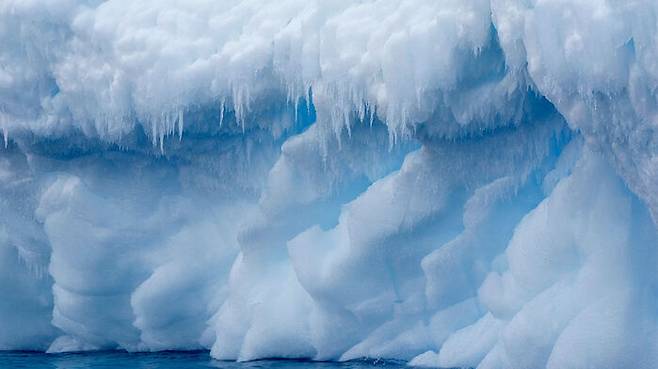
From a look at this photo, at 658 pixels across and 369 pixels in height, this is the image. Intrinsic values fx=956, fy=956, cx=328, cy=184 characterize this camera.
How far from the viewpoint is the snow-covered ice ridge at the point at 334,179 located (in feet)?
21.9

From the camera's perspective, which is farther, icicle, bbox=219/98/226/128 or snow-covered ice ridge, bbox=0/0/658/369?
icicle, bbox=219/98/226/128

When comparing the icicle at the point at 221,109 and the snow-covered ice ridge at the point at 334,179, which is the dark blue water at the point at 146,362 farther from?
the icicle at the point at 221,109

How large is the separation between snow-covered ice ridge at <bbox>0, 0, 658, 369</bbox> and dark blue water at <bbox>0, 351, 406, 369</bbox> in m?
Answer: 0.22

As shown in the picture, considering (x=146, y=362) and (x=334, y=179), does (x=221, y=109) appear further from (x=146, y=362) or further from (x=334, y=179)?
(x=146, y=362)

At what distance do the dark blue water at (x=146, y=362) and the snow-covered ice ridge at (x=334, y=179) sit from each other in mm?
→ 217

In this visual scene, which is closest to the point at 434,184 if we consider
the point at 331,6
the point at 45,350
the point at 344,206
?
the point at 344,206

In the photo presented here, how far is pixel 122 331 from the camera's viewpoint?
34.5ft

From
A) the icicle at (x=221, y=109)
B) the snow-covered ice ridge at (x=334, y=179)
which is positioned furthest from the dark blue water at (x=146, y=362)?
the icicle at (x=221, y=109)

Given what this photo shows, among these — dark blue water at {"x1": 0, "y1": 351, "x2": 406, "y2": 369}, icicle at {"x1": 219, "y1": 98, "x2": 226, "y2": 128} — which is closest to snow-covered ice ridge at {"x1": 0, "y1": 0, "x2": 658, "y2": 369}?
icicle at {"x1": 219, "y1": 98, "x2": 226, "y2": 128}

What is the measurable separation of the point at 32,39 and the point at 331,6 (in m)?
3.10

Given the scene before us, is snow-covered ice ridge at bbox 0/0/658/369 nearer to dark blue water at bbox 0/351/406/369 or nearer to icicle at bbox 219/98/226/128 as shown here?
icicle at bbox 219/98/226/128

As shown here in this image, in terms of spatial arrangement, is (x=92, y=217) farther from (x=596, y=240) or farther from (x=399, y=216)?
(x=596, y=240)

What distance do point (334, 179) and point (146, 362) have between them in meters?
2.63

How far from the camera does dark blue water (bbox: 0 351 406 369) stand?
28.3 feet
